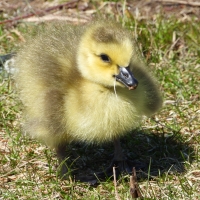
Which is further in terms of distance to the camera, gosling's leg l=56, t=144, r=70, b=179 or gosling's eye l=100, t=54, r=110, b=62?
gosling's leg l=56, t=144, r=70, b=179

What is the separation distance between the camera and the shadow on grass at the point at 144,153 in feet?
10.8

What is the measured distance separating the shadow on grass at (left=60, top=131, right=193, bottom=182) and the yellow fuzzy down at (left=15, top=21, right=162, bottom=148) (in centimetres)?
35

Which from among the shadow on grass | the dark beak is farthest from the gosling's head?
the shadow on grass

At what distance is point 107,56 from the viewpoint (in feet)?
9.16

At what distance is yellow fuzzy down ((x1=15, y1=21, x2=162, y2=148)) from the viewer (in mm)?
2822

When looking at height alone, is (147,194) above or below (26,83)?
below

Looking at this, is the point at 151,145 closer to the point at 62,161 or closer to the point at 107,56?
the point at 62,161

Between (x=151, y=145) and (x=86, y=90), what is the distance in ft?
2.53

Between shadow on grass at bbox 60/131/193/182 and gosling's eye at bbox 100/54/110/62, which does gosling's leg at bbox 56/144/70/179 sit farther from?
gosling's eye at bbox 100/54/110/62

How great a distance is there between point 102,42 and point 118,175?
81cm

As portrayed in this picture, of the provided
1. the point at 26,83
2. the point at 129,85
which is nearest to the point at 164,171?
the point at 129,85

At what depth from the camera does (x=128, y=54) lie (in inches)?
109

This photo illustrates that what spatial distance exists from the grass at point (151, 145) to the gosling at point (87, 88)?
0.90ft

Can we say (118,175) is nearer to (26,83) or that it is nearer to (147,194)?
Result: (147,194)
